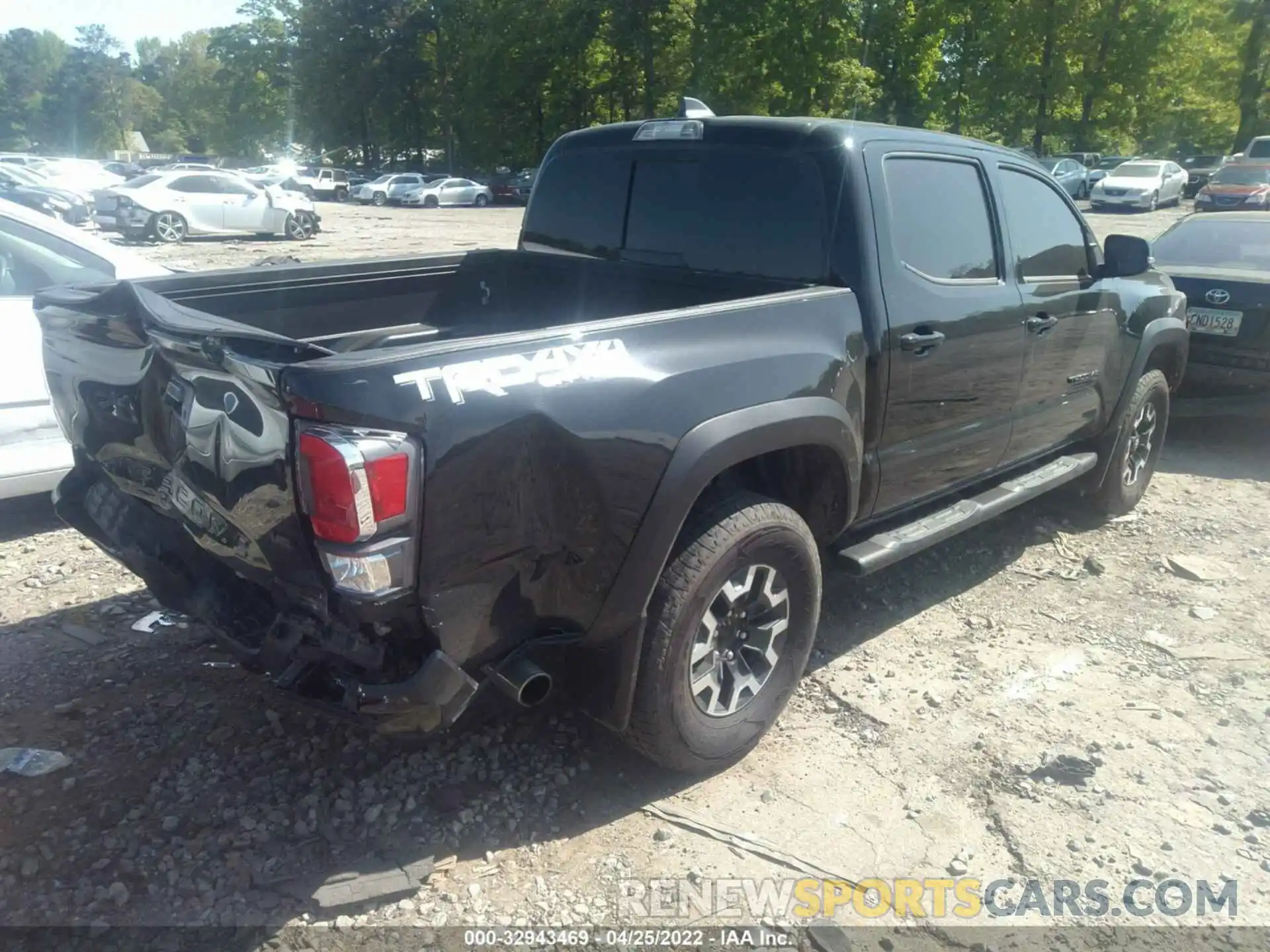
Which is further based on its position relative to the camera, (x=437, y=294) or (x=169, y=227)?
(x=169, y=227)

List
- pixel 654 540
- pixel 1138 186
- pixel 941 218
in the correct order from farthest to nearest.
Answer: pixel 1138 186 < pixel 941 218 < pixel 654 540

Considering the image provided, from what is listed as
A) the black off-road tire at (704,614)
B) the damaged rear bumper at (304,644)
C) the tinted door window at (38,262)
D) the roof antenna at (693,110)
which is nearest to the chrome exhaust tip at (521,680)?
the damaged rear bumper at (304,644)

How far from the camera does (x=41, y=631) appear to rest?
416cm

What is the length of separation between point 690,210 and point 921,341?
105cm

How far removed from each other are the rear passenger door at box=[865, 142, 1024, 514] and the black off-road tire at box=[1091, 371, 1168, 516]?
143 centimetres

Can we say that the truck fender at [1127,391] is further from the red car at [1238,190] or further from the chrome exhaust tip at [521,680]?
the red car at [1238,190]

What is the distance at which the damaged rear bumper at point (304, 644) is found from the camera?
8.12ft

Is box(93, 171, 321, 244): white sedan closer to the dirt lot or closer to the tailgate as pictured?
the dirt lot

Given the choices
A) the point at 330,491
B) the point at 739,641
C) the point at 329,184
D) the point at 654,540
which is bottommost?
the point at 739,641

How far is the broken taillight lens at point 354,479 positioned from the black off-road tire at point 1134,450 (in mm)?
4376

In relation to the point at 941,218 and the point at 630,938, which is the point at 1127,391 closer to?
the point at 941,218

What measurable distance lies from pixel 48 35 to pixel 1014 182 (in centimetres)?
15678

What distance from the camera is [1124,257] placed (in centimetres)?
485

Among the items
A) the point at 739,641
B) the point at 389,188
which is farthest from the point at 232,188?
the point at 389,188
